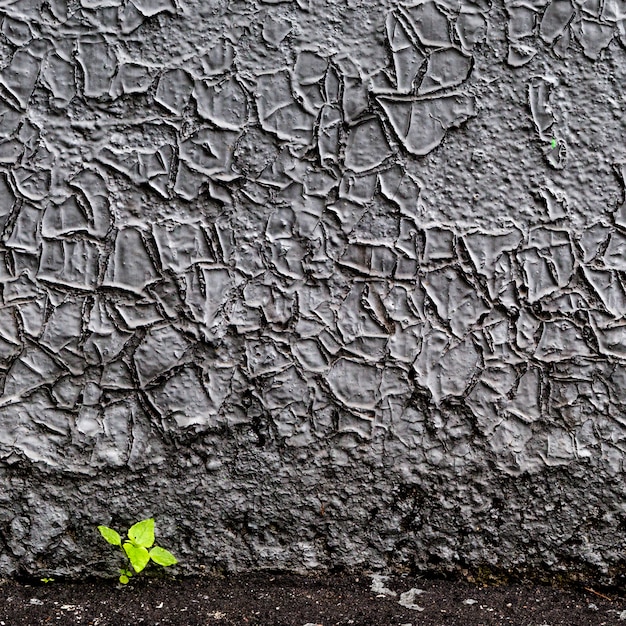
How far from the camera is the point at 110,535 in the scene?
3.46ft

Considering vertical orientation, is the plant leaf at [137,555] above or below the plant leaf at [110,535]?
below

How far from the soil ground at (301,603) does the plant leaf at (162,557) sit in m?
0.06

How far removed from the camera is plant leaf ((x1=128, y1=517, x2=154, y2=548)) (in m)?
1.05

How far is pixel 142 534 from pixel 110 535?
4cm

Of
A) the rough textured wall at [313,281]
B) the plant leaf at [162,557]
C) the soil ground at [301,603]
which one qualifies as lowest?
the soil ground at [301,603]

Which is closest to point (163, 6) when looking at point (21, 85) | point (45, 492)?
point (21, 85)

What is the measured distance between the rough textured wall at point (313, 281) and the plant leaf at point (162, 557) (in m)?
0.04

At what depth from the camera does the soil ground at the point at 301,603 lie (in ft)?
3.33

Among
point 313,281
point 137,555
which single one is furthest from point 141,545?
point 313,281

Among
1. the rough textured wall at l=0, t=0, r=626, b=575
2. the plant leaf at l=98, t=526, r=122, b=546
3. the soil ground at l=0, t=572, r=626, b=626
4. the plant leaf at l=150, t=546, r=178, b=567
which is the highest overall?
the rough textured wall at l=0, t=0, r=626, b=575

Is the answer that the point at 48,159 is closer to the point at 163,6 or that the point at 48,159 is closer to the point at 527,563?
the point at 163,6

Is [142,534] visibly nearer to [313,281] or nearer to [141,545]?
[141,545]

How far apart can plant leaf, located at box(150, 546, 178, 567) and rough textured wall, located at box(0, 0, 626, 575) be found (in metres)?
0.04

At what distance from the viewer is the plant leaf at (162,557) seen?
1043mm
